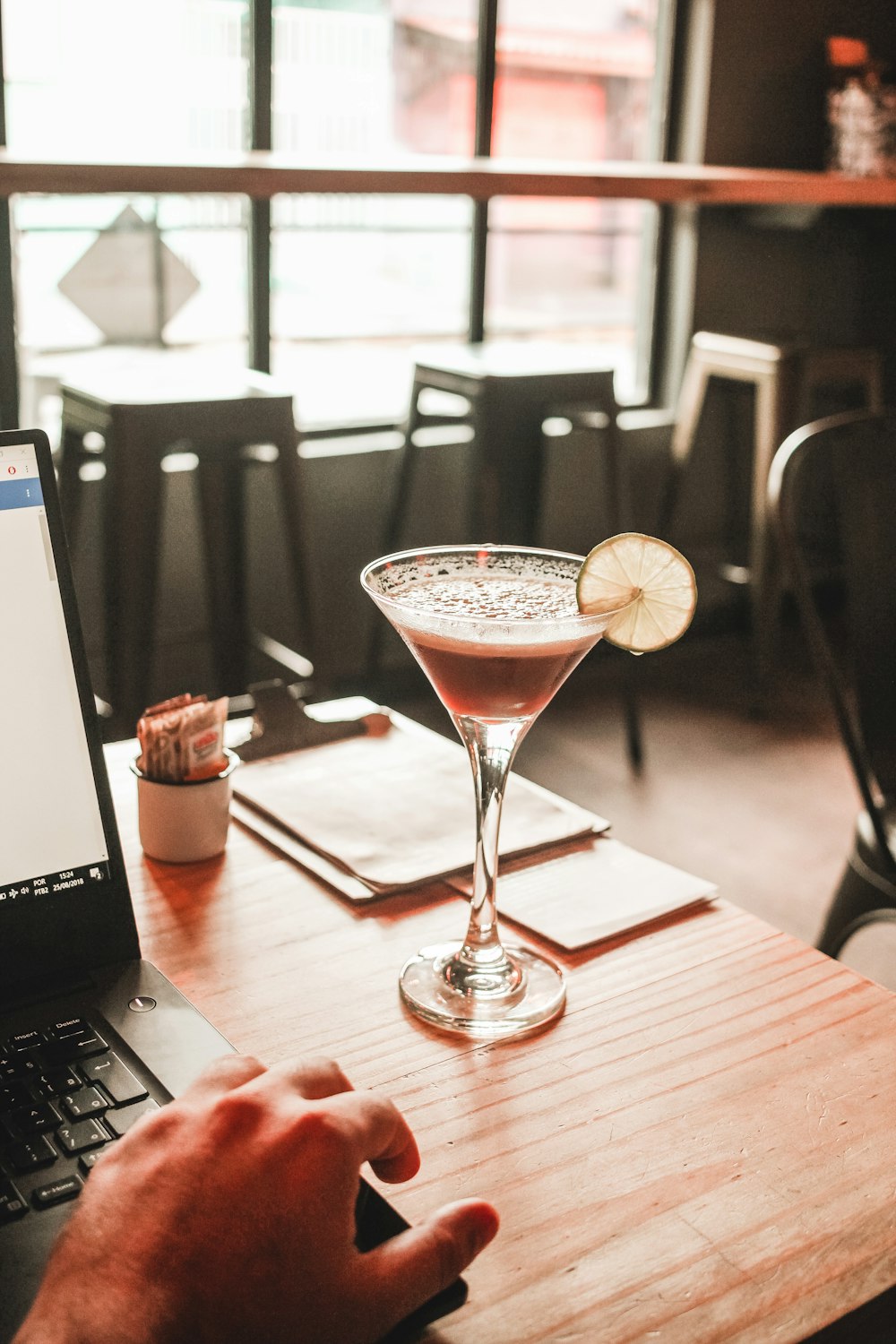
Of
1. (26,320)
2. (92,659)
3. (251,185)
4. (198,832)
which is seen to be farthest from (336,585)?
(198,832)

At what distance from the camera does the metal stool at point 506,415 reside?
3027 millimetres

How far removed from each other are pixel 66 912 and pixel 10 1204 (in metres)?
0.23

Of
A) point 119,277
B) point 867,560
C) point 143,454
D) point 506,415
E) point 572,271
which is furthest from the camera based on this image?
point 572,271

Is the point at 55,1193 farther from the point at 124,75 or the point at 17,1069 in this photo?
the point at 124,75

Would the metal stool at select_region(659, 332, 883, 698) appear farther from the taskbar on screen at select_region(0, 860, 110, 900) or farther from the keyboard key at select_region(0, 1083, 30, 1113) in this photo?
the keyboard key at select_region(0, 1083, 30, 1113)

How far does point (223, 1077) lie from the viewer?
0.67 m

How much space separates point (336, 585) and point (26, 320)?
3.44ft

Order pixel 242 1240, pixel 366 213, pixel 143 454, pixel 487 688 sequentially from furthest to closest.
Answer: pixel 366 213 → pixel 143 454 → pixel 487 688 → pixel 242 1240

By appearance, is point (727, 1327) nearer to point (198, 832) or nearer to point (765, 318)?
point (198, 832)

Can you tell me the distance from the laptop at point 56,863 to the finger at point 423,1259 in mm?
185

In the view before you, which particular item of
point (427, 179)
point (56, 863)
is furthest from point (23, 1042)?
point (427, 179)

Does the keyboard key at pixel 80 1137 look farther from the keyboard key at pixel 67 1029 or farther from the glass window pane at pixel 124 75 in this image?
the glass window pane at pixel 124 75

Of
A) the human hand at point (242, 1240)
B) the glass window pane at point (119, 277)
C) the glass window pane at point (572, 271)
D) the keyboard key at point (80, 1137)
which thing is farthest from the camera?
the glass window pane at point (572, 271)

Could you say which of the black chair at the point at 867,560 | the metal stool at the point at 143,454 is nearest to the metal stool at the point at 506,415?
the metal stool at the point at 143,454
